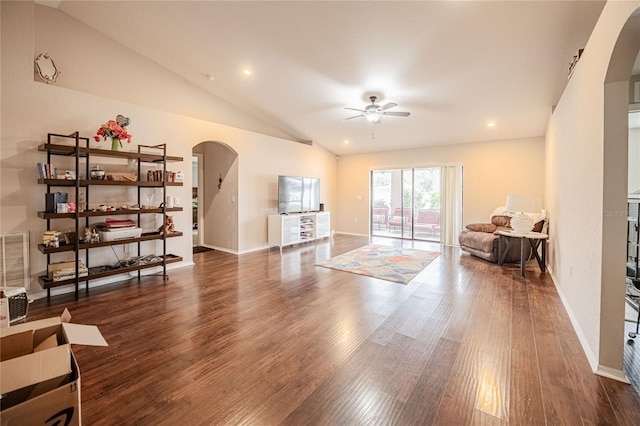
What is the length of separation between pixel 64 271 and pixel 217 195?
3.19 meters

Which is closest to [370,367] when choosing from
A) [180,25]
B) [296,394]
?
[296,394]

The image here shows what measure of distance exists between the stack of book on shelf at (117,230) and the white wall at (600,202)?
4.90 m

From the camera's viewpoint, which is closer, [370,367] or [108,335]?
[370,367]

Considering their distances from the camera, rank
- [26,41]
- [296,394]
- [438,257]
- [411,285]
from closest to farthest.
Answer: [296,394], [26,41], [411,285], [438,257]

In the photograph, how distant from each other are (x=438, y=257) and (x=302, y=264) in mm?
2756

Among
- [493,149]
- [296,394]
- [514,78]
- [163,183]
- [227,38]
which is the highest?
[227,38]

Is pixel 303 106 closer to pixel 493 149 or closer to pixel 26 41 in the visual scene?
pixel 26 41

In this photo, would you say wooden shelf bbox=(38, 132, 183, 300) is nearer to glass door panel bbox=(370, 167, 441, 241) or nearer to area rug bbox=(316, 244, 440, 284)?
area rug bbox=(316, 244, 440, 284)

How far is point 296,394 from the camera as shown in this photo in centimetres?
170

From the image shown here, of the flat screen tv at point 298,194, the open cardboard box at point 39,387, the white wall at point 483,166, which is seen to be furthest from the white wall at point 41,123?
the white wall at point 483,166

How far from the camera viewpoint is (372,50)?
3504mm

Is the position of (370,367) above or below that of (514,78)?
below

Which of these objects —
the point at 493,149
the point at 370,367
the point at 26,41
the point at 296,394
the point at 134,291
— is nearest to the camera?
the point at 296,394

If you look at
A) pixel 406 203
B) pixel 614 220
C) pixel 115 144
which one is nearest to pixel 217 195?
pixel 115 144
